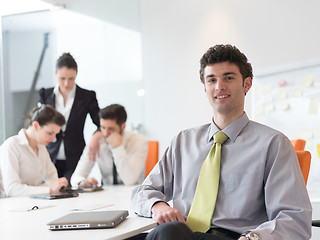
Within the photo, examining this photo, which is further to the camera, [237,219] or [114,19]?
[114,19]

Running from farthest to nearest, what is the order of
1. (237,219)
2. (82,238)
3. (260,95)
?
(260,95), (237,219), (82,238)

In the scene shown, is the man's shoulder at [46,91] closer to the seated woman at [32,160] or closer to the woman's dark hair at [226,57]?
the seated woman at [32,160]

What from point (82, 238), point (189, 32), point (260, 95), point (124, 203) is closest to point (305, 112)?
point (260, 95)

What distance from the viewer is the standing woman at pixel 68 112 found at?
12.4ft

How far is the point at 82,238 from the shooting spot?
1374mm

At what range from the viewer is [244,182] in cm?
166

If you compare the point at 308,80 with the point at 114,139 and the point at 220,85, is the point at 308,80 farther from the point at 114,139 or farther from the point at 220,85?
the point at 220,85

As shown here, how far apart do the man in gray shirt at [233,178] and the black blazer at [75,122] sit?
2.09m

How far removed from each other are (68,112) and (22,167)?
99 centimetres

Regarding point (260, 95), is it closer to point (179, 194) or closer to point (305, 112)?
point (305, 112)

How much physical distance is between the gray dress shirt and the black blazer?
208 centimetres

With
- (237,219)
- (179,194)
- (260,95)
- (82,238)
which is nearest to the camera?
(82,238)

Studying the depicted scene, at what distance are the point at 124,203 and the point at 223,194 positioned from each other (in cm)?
67

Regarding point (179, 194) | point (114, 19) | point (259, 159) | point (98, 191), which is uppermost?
point (114, 19)
